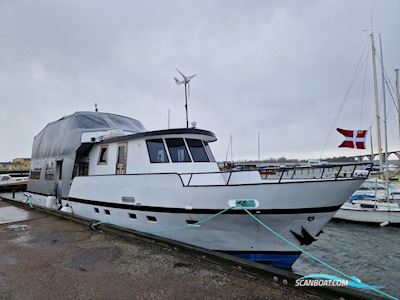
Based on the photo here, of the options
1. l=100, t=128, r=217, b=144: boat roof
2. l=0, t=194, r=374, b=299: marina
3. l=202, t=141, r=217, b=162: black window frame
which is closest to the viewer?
l=0, t=194, r=374, b=299: marina

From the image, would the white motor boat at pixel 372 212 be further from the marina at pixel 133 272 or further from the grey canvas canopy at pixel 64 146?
the marina at pixel 133 272

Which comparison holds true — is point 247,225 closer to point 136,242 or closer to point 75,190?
point 136,242

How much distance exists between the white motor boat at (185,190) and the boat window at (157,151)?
0.03 metres

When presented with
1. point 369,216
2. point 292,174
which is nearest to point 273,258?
point 292,174

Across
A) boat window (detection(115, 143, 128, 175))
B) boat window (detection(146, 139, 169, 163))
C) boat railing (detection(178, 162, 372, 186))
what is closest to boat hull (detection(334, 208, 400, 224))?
boat railing (detection(178, 162, 372, 186))

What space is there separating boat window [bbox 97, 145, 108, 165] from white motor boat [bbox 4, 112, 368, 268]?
3 cm

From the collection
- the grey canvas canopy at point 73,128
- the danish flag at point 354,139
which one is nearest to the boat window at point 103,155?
the grey canvas canopy at point 73,128

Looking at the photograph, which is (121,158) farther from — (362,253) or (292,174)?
(362,253)

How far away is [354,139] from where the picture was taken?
16.8m

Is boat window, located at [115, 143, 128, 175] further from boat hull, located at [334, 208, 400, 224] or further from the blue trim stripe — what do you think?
boat hull, located at [334, 208, 400, 224]

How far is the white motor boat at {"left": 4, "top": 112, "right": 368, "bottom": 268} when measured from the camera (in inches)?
215

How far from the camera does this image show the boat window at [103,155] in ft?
29.2

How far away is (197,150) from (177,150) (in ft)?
2.22

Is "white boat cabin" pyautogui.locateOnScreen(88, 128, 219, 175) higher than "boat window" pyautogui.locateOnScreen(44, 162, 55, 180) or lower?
higher
